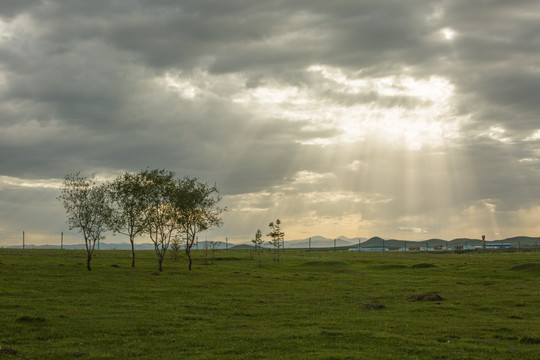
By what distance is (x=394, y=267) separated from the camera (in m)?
82.9

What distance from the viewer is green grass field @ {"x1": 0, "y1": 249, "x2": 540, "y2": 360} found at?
74.2ft

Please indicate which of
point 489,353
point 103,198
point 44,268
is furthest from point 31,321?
point 103,198

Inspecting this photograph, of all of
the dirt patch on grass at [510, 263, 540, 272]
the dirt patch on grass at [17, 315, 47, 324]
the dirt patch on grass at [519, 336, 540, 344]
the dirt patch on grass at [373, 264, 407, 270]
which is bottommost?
the dirt patch on grass at [373, 264, 407, 270]

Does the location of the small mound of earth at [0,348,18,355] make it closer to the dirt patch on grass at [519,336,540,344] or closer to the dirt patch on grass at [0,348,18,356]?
the dirt patch on grass at [0,348,18,356]

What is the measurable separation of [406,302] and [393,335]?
16474 millimetres

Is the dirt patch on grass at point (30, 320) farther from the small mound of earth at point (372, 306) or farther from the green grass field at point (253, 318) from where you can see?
the small mound of earth at point (372, 306)

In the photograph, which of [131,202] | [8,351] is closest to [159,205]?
[131,202]

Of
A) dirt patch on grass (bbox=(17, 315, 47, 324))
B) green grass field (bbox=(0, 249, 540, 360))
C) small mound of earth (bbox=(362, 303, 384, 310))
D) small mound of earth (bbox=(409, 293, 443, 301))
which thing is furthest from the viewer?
small mound of earth (bbox=(409, 293, 443, 301))

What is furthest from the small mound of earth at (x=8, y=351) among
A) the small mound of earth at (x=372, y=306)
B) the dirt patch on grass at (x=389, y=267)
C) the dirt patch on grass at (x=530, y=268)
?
the dirt patch on grass at (x=389, y=267)

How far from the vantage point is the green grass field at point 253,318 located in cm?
2262

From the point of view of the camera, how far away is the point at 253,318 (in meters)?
32.8

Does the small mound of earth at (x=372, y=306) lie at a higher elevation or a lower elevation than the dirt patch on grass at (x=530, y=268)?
higher

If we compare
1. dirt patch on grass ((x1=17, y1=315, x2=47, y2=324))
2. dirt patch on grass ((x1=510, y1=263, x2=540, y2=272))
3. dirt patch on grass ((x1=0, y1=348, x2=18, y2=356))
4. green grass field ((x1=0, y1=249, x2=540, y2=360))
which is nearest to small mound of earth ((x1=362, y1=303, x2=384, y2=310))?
green grass field ((x1=0, y1=249, x2=540, y2=360))

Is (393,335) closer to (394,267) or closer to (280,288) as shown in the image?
(280,288)
